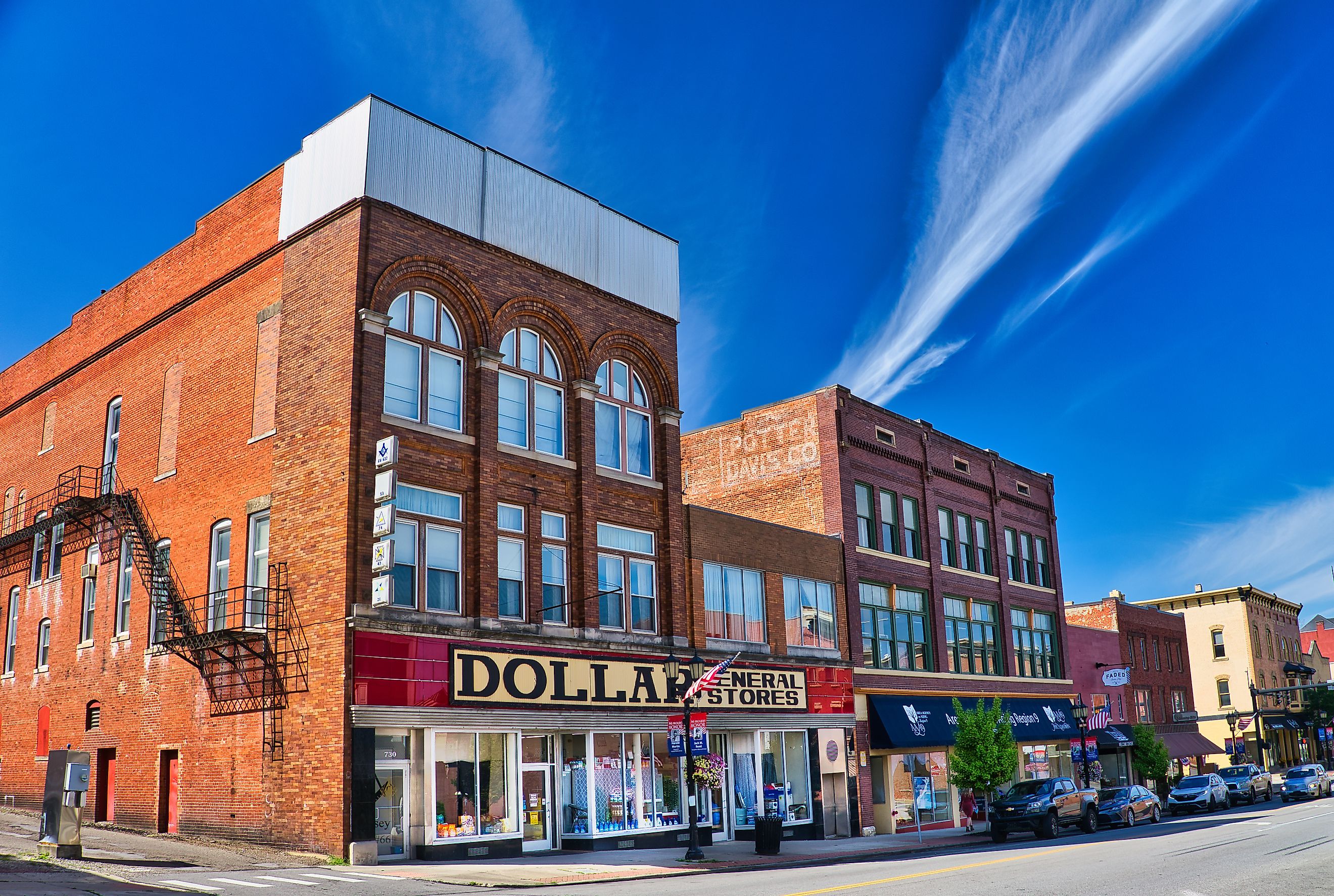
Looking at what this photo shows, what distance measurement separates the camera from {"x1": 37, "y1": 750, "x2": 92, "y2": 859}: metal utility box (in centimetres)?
1780

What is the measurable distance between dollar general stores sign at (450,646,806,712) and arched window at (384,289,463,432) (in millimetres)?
5180

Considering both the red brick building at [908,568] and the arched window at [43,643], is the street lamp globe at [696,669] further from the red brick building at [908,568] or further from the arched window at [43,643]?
the arched window at [43,643]

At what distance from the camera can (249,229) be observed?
2627 centimetres

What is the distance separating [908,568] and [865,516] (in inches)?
110

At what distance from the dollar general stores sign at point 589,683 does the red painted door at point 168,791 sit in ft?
24.2

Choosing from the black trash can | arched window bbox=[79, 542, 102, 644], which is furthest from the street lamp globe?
arched window bbox=[79, 542, 102, 644]

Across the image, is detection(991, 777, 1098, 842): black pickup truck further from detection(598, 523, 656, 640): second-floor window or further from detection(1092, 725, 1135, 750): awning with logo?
detection(1092, 725, 1135, 750): awning with logo

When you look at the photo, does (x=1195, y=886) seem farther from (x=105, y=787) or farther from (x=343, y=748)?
(x=105, y=787)

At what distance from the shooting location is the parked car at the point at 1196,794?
1682 inches

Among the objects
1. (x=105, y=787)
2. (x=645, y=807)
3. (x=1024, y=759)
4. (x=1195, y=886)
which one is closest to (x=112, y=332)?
(x=105, y=787)

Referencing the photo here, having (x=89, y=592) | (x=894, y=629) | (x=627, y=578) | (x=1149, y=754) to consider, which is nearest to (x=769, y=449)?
(x=894, y=629)

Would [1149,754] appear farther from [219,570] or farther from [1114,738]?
[219,570]

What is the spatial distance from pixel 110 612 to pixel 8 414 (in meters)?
12.6

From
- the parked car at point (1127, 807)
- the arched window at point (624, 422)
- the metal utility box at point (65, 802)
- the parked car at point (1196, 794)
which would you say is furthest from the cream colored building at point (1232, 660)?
the metal utility box at point (65, 802)
